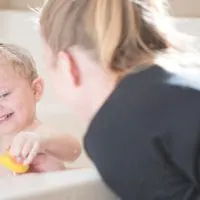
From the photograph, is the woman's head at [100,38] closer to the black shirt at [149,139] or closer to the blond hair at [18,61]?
the black shirt at [149,139]

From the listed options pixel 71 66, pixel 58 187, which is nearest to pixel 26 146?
pixel 71 66

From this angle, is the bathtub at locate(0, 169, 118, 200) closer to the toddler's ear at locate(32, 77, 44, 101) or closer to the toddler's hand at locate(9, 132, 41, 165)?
the toddler's hand at locate(9, 132, 41, 165)

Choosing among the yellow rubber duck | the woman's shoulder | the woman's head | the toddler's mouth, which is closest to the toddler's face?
the toddler's mouth

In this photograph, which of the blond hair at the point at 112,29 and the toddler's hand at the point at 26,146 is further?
the toddler's hand at the point at 26,146

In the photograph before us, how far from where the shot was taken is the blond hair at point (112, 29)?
909mm

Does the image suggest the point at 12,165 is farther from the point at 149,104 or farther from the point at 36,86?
the point at 149,104

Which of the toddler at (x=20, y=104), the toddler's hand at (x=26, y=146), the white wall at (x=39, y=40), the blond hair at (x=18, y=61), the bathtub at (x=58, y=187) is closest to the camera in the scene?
the bathtub at (x=58, y=187)

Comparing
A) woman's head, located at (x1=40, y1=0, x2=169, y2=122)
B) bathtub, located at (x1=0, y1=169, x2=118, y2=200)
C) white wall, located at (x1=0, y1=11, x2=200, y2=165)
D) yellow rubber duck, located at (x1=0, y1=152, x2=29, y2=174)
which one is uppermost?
woman's head, located at (x1=40, y1=0, x2=169, y2=122)

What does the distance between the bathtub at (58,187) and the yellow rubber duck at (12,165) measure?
32 cm

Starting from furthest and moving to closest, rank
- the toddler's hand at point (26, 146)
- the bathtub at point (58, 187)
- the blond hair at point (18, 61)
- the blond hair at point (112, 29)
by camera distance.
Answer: the blond hair at point (18, 61), the toddler's hand at point (26, 146), the blond hair at point (112, 29), the bathtub at point (58, 187)

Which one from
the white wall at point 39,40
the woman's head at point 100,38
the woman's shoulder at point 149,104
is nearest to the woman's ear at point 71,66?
the woman's head at point 100,38

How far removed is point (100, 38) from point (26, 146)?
0.27 metres

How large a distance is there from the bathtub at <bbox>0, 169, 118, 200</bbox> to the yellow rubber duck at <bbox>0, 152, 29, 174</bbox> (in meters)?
0.32

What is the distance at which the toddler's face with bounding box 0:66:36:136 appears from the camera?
1.28 m
